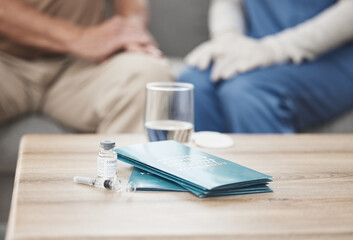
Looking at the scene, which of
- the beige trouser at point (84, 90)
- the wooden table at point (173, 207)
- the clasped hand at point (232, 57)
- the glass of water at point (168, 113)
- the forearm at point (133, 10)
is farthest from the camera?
the forearm at point (133, 10)

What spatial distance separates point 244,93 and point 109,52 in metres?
0.45

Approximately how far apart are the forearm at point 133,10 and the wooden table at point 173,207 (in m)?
0.97

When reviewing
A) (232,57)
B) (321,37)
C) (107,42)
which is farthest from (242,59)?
(107,42)

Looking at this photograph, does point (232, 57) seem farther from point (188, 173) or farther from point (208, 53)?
point (188, 173)

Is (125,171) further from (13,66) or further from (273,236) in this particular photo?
(13,66)

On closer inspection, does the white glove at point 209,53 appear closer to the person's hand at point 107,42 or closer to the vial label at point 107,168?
the person's hand at point 107,42

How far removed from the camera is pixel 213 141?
895 mm

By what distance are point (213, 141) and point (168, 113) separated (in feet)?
0.38

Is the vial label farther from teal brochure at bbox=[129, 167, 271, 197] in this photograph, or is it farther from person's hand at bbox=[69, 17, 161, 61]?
person's hand at bbox=[69, 17, 161, 61]

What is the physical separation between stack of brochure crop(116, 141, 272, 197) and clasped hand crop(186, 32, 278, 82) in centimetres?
76

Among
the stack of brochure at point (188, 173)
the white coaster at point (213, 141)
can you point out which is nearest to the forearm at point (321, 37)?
the white coaster at point (213, 141)

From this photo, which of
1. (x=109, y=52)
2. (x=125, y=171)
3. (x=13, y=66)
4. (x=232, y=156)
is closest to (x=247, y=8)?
(x=109, y=52)

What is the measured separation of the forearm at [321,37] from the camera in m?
1.45

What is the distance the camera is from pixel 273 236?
0.48 m
